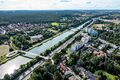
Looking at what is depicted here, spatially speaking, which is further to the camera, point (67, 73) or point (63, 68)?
point (63, 68)

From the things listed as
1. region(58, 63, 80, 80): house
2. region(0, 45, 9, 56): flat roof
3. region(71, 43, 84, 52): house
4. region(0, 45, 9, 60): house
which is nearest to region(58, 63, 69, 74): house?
region(58, 63, 80, 80): house

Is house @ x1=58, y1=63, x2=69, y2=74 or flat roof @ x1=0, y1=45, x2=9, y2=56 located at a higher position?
house @ x1=58, y1=63, x2=69, y2=74

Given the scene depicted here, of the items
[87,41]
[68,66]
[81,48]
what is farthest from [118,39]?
[68,66]

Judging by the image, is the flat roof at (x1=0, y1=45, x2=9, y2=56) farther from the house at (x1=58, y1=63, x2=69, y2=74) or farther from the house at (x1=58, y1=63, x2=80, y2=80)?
the house at (x1=58, y1=63, x2=80, y2=80)

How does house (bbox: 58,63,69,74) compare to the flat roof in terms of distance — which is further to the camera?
the flat roof

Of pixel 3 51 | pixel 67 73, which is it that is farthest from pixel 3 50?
pixel 67 73

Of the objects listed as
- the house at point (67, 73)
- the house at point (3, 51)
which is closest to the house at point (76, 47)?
the house at point (67, 73)

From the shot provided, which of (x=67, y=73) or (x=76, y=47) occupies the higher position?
(x=67, y=73)

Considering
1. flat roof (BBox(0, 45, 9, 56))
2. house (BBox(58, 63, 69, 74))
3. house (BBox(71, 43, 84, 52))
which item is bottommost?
flat roof (BBox(0, 45, 9, 56))

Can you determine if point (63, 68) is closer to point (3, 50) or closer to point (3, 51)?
point (3, 51)

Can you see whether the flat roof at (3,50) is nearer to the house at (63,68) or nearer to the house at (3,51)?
the house at (3,51)

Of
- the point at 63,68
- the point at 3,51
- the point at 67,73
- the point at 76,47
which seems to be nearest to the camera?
the point at 67,73
